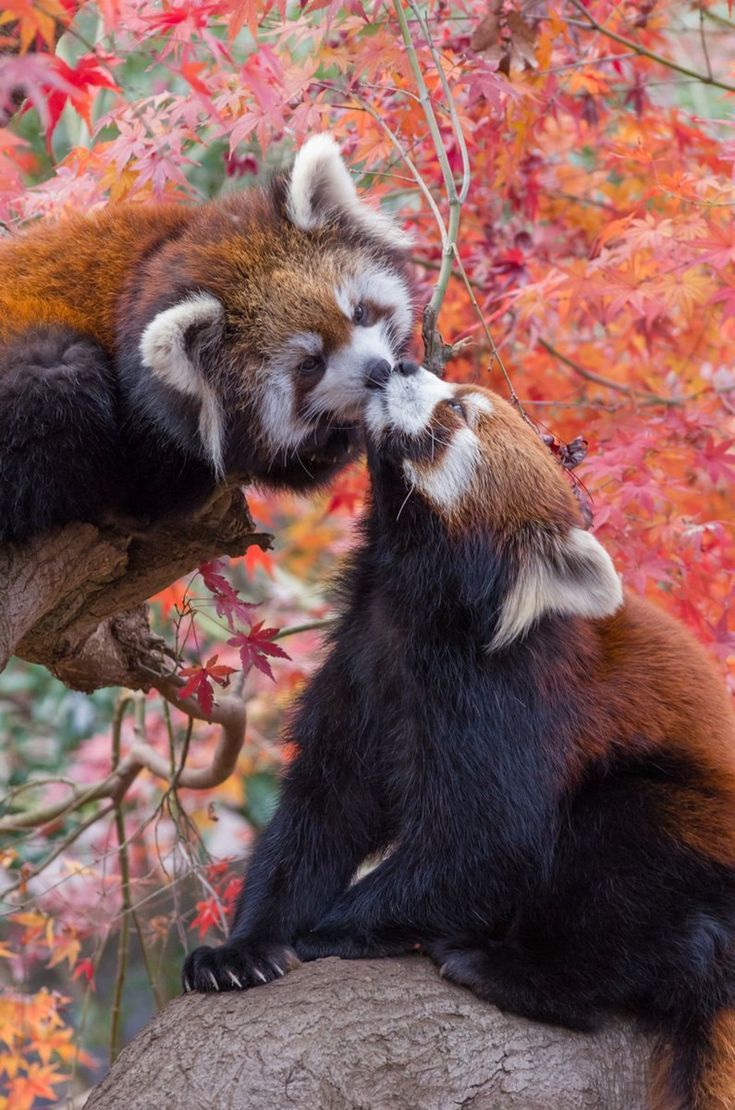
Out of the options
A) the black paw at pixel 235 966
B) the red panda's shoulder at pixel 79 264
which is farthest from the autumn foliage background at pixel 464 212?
the black paw at pixel 235 966

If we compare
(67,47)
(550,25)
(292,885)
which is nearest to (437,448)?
(292,885)

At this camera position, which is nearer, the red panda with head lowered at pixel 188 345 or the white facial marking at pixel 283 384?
the red panda with head lowered at pixel 188 345

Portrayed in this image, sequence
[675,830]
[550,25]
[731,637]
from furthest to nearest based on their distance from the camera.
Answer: [550,25] < [731,637] < [675,830]

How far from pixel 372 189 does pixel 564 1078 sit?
293 centimetres

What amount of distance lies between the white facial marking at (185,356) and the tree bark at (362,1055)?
1.41 meters

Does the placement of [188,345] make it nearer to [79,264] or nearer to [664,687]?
[79,264]

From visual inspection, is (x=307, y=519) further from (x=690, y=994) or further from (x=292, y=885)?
(x=690, y=994)

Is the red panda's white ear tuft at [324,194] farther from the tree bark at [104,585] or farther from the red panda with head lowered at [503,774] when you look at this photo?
the tree bark at [104,585]

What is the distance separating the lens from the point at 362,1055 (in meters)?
2.50

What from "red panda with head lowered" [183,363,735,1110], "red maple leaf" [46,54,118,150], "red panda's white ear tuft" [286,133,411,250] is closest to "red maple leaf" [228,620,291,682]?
"red panda with head lowered" [183,363,735,1110]

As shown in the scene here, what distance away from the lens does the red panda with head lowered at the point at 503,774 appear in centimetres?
273

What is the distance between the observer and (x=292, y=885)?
3.09 meters

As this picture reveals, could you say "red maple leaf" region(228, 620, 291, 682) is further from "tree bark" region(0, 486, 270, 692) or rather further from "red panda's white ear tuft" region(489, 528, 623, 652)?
"red panda's white ear tuft" region(489, 528, 623, 652)

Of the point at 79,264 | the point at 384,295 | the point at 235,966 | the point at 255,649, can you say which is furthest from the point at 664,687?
the point at 79,264
